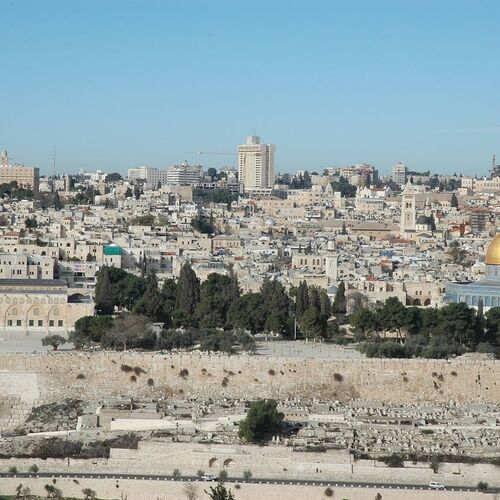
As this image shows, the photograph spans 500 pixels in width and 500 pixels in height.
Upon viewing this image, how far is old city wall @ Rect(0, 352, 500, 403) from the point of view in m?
30.8

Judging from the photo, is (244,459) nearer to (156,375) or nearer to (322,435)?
(322,435)

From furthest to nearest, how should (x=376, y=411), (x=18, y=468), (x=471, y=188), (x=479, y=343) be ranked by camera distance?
(x=471, y=188)
(x=479, y=343)
(x=376, y=411)
(x=18, y=468)

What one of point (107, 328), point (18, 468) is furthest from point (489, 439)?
point (107, 328)

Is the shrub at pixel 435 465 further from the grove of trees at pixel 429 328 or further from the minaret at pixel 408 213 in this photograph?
the minaret at pixel 408 213

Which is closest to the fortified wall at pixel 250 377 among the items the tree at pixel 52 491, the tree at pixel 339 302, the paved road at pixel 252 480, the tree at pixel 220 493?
the paved road at pixel 252 480

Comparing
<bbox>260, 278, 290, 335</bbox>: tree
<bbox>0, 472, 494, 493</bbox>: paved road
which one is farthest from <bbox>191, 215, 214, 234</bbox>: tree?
<bbox>0, 472, 494, 493</bbox>: paved road

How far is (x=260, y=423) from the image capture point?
86.4 feet

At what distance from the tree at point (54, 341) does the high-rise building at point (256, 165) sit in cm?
9249

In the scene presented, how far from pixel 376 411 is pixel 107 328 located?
25.8ft

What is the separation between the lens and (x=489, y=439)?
1050 inches

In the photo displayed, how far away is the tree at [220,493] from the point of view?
74.4 feet

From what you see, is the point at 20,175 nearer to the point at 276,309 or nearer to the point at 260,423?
the point at 276,309

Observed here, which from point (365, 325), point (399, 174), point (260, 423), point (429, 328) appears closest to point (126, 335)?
point (365, 325)

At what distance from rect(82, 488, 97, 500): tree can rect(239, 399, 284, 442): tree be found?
9.79ft
